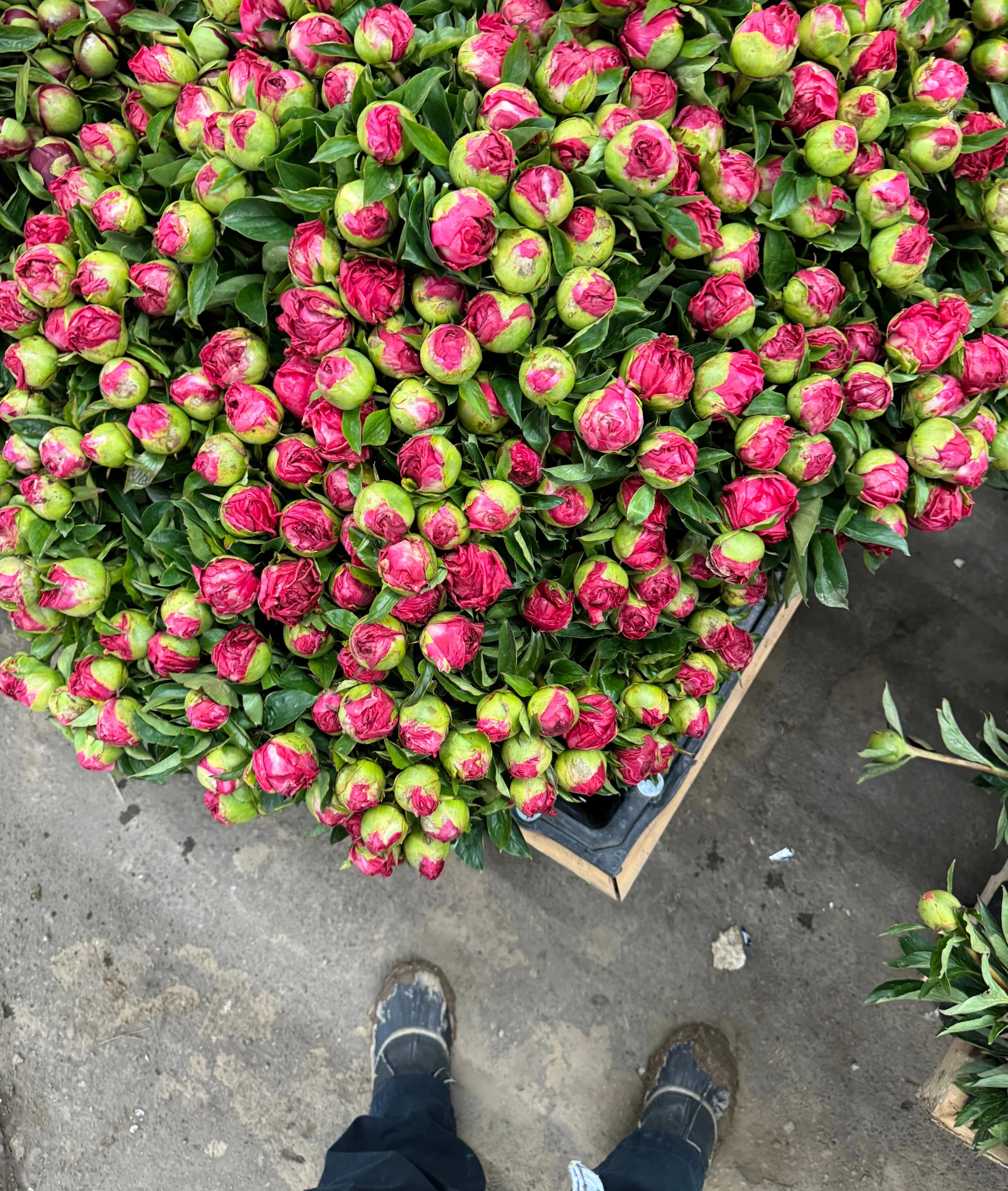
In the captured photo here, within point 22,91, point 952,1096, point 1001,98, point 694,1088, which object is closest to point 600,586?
point 1001,98

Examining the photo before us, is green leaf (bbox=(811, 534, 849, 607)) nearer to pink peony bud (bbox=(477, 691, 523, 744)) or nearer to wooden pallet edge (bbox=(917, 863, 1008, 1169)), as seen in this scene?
pink peony bud (bbox=(477, 691, 523, 744))

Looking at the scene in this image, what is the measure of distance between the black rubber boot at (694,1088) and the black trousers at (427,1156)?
36 mm

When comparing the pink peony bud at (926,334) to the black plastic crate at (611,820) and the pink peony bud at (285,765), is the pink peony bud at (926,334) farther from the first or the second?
the pink peony bud at (285,765)

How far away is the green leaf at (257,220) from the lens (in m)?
0.85

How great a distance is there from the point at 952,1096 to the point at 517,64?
5.47 feet

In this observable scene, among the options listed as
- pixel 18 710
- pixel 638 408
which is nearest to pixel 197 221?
pixel 638 408

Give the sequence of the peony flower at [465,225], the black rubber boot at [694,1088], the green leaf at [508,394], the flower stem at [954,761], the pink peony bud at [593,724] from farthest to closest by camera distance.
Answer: the black rubber boot at [694,1088], the flower stem at [954,761], the pink peony bud at [593,724], the green leaf at [508,394], the peony flower at [465,225]

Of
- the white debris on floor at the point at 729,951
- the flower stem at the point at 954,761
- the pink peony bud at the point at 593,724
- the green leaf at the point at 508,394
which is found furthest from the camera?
the white debris on floor at the point at 729,951

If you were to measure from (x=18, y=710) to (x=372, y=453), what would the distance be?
1.70 m

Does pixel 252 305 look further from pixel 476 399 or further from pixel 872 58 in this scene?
pixel 872 58

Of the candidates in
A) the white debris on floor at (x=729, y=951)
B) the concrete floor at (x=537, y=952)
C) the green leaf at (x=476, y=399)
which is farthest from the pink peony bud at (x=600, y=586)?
the white debris on floor at (x=729, y=951)

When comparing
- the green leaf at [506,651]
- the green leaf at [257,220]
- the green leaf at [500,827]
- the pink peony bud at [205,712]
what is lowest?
the green leaf at [500,827]

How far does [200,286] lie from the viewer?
2.86 feet

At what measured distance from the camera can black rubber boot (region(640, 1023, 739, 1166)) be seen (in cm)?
179
